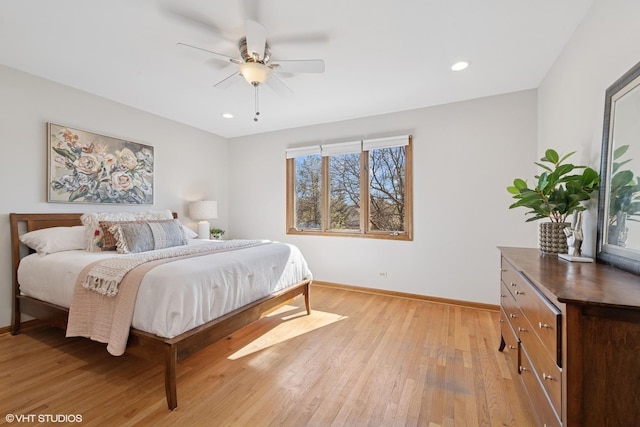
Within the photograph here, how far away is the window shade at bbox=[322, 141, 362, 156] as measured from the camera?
12.5 feet

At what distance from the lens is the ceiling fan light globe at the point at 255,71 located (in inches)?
80.2

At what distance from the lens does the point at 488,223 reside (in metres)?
3.12

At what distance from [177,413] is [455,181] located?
134 inches

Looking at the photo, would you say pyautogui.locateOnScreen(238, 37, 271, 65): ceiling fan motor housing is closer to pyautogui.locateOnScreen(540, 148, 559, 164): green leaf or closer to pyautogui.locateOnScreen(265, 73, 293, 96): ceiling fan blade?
pyautogui.locateOnScreen(265, 73, 293, 96): ceiling fan blade

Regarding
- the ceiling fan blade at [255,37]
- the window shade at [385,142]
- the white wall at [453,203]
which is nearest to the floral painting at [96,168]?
the ceiling fan blade at [255,37]

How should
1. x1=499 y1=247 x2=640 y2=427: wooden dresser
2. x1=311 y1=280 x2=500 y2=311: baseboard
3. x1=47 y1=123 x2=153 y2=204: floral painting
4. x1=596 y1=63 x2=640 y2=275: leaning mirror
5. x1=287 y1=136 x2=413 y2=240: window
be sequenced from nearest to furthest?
1. x1=499 y1=247 x2=640 y2=427: wooden dresser
2. x1=596 y1=63 x2=640 y2=275: leaning mirror
3. x1=47 y1=123 x2=153 y2=204: floral painting
4. x1=311 y1=280 x2=500 y2=311: baseboard
5. x1=287 y1=136 x2=413 y2=240: window

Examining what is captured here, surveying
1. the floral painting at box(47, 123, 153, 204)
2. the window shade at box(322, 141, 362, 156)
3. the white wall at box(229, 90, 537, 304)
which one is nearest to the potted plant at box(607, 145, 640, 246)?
the white wall at box(229, 90, 537, 304)

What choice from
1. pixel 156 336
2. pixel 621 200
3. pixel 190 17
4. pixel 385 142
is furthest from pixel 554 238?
pixel 190 17

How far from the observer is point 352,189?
157 inches

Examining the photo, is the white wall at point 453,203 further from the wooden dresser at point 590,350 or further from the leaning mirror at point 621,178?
the wooden dresser at point 590,350

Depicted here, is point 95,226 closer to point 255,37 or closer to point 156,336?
point 156,336

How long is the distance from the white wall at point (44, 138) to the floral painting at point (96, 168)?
80mm

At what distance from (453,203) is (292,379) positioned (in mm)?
2656

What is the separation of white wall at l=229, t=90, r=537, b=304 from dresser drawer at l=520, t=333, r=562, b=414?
192cm
